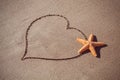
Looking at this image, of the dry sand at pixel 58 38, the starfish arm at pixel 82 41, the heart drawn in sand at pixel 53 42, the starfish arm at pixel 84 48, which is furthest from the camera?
the heart drawn in sand at pixel 53 42

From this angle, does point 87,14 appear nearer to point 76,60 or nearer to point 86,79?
point 76,60

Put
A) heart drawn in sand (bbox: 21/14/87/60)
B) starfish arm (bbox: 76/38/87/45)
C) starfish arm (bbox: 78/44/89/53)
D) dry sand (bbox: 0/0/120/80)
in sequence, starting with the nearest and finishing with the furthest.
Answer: dry sand (bbox: 0/0/120/80), starfish arm (bbox: 78/44/89/53), starfish arm (bbox: 76/38/87/45), heart drawn in sand (bbox: 21/14/87/60)

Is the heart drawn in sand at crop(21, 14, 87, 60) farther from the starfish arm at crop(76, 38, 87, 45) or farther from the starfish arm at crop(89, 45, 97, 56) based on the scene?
the starfish arm at crop(89, 45, 97, 56)

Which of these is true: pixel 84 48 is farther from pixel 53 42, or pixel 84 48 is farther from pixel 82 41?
pixel 53 42

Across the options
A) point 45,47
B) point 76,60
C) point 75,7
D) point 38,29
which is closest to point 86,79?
point 76,60

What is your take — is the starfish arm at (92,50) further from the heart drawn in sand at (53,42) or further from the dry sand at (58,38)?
the heart drawn in sand at (53,42)

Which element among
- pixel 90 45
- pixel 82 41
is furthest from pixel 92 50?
pixel 82 41

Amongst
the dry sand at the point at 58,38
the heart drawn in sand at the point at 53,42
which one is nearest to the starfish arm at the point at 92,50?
the dry sand at the point at 58,38

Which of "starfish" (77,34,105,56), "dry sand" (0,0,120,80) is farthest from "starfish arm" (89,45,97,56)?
"dry sand" (0,0,120,80)

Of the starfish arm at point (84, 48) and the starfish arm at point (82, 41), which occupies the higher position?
the starfish arm at point (82, 41)
